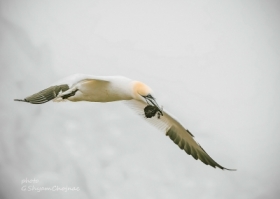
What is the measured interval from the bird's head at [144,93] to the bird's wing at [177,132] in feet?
0.55

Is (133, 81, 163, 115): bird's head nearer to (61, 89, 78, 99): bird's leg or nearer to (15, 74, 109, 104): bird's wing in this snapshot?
(15, 74, 109, 104): bird's wing

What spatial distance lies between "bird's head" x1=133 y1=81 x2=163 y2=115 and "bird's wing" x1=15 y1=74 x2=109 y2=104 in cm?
27

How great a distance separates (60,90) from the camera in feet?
11.3

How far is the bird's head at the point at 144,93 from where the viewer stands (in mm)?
3666

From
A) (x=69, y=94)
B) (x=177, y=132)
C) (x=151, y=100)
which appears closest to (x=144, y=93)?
(x=151, y=100)

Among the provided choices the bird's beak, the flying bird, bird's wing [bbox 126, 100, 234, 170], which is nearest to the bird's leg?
the flying bird

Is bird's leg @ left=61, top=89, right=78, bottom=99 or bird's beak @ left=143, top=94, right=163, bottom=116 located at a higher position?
bird's beak @ left=143, top=94, right=163, bottom=116

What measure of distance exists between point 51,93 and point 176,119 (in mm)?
1146

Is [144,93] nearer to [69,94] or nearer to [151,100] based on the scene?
[151,100]

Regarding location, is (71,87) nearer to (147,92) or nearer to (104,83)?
(104,83)

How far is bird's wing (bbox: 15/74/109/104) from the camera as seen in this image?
10.9ft

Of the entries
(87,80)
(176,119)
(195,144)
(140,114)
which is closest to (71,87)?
(87,80)

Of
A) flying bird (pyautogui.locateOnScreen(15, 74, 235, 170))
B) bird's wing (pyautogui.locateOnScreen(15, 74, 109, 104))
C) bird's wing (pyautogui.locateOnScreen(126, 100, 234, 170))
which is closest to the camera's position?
bird's wing (pyautogui.locateOnScreen(15, 74, 109, 104))

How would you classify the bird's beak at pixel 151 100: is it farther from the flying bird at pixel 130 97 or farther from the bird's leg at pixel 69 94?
the bird's leg at pixel 69 94
